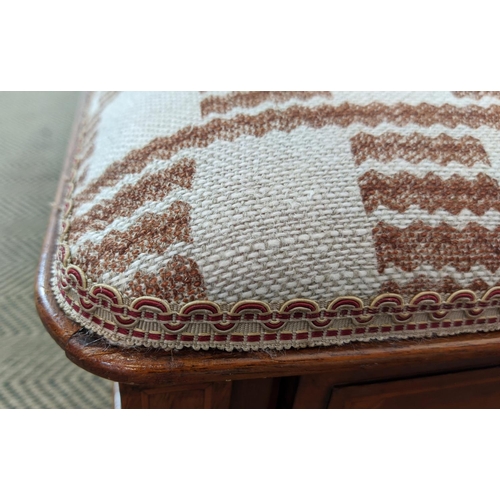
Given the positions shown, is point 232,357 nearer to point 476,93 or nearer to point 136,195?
point 136,195

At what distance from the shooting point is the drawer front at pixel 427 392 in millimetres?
490

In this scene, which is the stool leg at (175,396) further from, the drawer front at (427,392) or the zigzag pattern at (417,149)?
the zigzag pattern at (417,149)

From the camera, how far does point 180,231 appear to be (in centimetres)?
38

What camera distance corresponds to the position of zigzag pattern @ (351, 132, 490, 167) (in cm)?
44

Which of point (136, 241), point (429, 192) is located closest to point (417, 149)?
point (429, 192)

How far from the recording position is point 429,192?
42cm

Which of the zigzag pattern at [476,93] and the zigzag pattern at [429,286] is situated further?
the zigzag pattern at [476,93]

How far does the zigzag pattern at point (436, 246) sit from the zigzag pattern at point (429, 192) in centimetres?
2

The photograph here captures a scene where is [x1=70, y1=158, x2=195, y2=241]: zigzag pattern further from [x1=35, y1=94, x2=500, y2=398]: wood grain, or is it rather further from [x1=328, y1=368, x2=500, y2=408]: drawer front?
[x1=328, y1=368, x2=500, y2=408]: drawer front

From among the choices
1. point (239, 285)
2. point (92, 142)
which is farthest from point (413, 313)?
point (92, 142)

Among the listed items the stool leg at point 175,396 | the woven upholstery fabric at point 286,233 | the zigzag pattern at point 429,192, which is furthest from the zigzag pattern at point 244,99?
the stool leg at point 175,396

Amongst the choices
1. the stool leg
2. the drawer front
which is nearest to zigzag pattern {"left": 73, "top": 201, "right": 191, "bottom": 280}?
the stool leg

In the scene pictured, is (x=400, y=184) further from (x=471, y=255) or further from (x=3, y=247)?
(x=3, y=247)

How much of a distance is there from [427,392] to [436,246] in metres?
0.20
